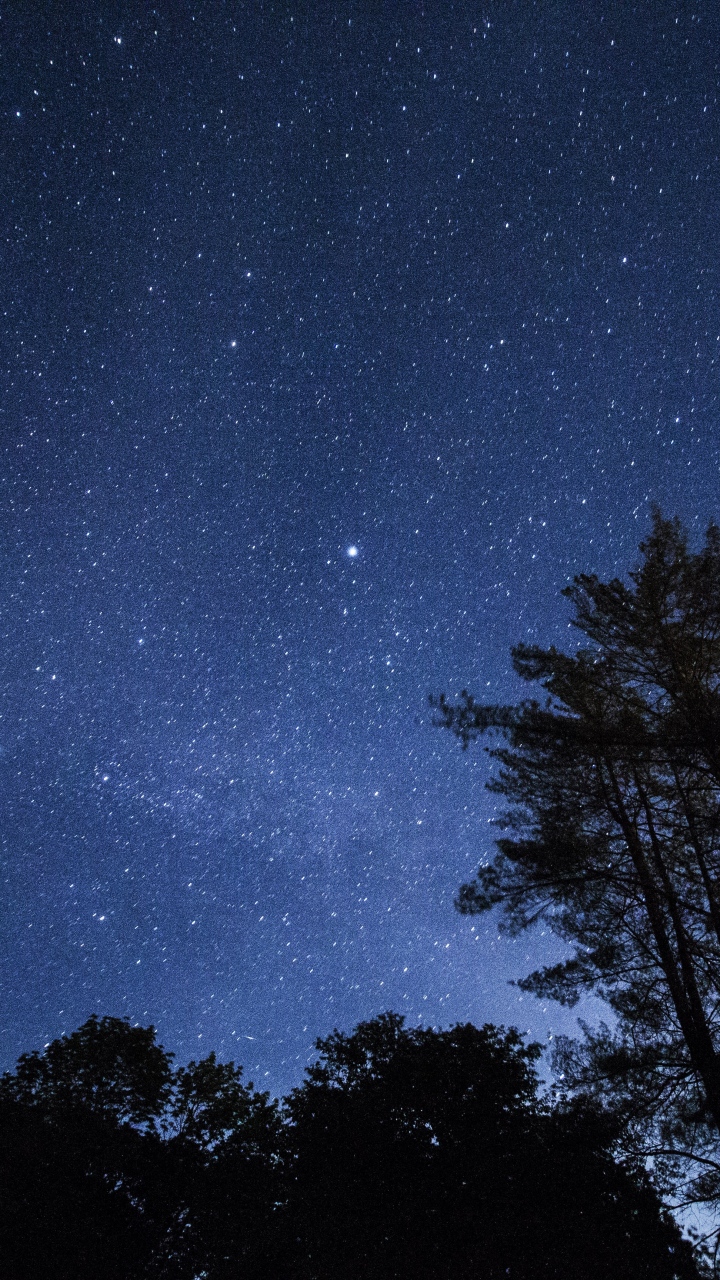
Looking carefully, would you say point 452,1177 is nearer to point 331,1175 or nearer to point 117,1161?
point 331,1175

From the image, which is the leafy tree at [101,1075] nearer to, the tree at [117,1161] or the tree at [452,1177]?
the tree at [117,1161]

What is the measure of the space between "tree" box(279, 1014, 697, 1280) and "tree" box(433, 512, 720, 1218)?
180 cm

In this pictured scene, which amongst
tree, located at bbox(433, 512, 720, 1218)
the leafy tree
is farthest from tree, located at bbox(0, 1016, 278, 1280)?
tree, located at bbox(433, 512, 720, 1218)

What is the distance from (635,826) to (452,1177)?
7.78 m

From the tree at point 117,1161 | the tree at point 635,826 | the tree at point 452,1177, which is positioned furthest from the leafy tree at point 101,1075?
the tree at point 635,826

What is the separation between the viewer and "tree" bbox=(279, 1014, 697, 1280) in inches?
408

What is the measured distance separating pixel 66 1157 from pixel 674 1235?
11.2 m

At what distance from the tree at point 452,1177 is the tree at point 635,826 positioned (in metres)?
1.80

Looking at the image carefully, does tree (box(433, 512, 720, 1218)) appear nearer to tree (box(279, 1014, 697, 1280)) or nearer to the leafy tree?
tree (box(279, 1014, 697, 1280))

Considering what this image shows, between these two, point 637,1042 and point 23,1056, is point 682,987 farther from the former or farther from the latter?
point 23,1056

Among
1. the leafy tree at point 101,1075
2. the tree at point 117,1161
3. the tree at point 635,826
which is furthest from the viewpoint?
the leafy tree at point 101,1075

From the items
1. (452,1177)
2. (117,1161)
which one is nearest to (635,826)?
(452,1177)

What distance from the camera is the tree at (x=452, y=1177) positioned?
10352 mm

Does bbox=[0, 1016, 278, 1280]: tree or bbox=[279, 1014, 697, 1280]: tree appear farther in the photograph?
bbox=[0, 1016, 278, 1280]: tree
